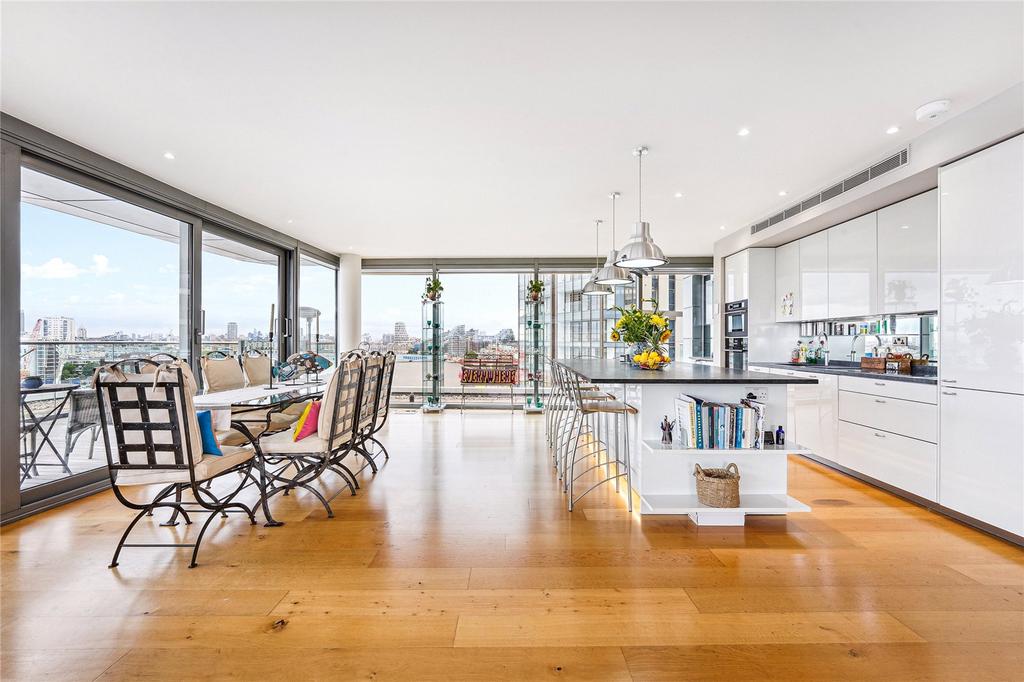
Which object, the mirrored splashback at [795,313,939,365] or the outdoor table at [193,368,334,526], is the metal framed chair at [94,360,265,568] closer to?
the outdoor table at [193,368,334,526]

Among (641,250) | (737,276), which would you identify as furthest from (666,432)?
(737,276)

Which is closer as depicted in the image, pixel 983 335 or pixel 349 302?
pixel 983 335

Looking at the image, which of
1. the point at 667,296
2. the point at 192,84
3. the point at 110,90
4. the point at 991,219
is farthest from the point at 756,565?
the point at 667,296

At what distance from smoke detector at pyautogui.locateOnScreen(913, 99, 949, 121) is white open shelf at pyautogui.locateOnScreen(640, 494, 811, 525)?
2556mm

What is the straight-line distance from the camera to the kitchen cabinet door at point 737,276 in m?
5.95

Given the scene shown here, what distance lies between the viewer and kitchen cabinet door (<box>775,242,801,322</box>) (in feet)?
17.7

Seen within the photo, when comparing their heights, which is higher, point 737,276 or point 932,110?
point 932,110

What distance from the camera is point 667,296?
805cm

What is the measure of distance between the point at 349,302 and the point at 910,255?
23.3ft

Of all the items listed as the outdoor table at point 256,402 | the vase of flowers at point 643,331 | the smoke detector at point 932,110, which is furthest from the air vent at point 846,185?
the outdoor table at point 256,402

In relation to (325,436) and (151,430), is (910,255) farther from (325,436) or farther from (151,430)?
(151,430)

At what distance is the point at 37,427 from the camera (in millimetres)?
3258

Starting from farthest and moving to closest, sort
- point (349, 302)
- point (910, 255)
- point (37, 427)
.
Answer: point (349, 302) < point (910, 255) < point (37, 427)

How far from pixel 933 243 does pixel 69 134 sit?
21.0 ft
